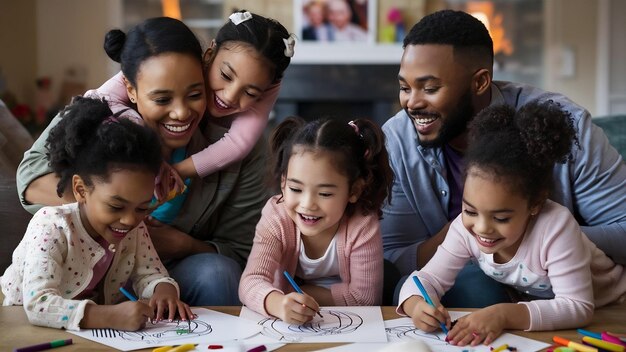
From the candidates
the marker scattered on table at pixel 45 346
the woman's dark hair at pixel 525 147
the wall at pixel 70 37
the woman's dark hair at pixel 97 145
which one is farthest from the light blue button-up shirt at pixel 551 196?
the wall at pixel 70 37

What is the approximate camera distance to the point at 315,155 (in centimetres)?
159

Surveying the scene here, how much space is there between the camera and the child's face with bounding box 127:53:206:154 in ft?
5.52

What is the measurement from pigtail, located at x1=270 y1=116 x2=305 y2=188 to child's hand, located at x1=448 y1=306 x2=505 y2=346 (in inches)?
20.9

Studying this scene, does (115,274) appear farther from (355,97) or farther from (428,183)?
(355,97)

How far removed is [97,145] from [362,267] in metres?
0.60

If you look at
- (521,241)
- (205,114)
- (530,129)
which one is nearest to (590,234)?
(521,241)

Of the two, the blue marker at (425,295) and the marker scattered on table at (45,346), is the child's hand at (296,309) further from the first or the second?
the marker scattered on table at (45,346)

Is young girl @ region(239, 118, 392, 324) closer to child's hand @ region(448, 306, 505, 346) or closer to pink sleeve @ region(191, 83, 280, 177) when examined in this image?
pink sleeve @ region(191, 83, 280, 177)

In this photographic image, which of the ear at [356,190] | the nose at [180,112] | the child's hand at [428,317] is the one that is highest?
the nose at [180,112]

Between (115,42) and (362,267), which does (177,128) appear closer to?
(115,42)

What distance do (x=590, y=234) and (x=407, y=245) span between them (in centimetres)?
47

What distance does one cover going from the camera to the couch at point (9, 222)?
78.0 inches

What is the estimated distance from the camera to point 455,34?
184 cm

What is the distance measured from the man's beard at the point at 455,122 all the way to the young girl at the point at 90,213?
27.0 inches
